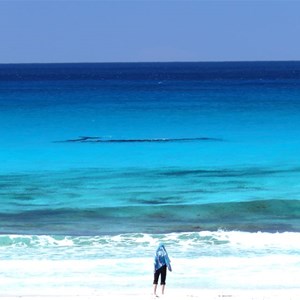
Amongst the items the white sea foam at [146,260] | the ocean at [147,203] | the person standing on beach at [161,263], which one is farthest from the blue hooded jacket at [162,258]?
the white sea foam at [146,260]

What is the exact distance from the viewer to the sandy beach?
18.8 metres

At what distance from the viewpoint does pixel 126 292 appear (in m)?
19.8

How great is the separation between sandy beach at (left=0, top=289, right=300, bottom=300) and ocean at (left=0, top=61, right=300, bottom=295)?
537 millimetres

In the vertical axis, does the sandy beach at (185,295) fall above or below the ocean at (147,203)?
below

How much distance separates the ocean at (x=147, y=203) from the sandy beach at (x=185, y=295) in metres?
0.54

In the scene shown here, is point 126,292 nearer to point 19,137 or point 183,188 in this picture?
point 183,188

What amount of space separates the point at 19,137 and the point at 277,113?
26.5 m

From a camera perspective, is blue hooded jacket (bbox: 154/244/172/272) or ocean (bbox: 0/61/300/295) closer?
blue hooded jacket (bbox: 154/244/172/272)

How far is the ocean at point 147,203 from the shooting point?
2164 centimetres

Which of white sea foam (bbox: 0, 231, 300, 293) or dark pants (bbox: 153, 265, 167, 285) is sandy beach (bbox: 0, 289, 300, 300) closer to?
dark pants (bbox: 153, 265, 167, 285)

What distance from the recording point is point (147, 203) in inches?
1245

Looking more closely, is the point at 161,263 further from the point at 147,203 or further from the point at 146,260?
the point at 147,203

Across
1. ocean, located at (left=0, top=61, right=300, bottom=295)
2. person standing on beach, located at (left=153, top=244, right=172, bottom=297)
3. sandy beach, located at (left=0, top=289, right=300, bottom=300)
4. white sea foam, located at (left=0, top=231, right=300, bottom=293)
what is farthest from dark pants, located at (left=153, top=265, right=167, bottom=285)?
white sea foam, located at (left=0, top=231, right=300, bottom=293)

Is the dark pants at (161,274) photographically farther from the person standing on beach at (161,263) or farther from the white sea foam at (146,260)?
the white sea foam at (146,260)
